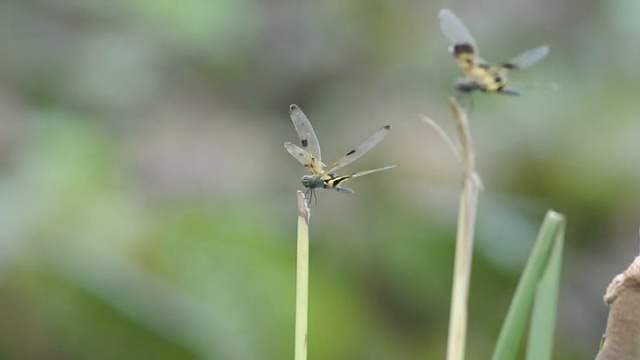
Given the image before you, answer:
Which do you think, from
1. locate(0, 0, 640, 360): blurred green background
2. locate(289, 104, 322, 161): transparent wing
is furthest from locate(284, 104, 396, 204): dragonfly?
locate(0, 0, 640, 360): blurred green background

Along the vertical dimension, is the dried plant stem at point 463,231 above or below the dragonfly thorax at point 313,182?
below

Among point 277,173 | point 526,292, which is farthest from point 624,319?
point 277,173

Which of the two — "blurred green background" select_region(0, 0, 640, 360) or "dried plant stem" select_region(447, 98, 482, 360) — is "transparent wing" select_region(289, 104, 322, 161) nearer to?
"dried plant stem" select_region(447, 98, 482, 360)

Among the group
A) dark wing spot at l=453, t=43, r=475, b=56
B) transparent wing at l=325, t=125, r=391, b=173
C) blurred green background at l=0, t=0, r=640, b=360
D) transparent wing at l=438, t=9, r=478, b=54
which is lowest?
transparent wing at l=325, t=125, r=391, b=173

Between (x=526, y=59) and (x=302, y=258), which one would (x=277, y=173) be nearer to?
(x=526, y=59)

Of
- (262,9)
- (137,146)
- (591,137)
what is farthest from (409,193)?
(262,9)

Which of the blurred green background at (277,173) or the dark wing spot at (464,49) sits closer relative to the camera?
the dark wing spot at (464,49)

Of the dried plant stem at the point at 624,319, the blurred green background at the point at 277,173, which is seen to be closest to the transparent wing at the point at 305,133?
the dried plant stem at the point at 624,319

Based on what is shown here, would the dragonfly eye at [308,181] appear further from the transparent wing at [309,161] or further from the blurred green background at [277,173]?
the blurred green background at [277,173]
